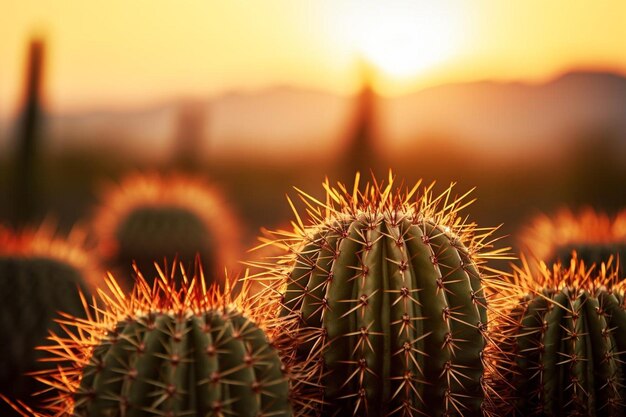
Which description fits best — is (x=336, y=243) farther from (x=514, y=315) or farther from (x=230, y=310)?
(x=514, y=315)

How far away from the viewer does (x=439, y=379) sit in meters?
2.72

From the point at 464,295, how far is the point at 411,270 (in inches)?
6.8

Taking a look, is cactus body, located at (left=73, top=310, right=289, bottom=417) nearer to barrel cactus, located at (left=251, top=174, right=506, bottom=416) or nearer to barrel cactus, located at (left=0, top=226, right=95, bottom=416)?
barrel cactus, located at (left=251, top=174, right=506, bottom=416)

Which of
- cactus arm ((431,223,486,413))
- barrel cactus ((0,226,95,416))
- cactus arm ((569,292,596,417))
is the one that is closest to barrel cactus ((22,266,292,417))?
cactus arm ((431,223,486,413))

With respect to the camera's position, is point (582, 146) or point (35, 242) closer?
point (35, 242)

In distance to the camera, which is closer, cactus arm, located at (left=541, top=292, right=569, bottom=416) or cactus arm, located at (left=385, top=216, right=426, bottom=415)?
cactus arm, located at (left=385, top=216, right=426, bottom=415)

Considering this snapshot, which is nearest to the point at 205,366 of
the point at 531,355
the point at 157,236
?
the point at 531,355

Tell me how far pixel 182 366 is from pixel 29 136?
7477 mm

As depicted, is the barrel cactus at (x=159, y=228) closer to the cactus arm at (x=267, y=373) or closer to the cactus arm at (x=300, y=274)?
the cactus arm at (x=300, y=274)

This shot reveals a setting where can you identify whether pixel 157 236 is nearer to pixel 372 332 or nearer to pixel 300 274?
pixel 300 274

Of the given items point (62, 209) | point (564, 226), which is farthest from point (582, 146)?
point (564, 226)

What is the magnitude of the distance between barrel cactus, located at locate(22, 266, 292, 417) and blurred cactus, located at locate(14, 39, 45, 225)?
22.4 feet

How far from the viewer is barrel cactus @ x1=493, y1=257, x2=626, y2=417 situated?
9.75ft

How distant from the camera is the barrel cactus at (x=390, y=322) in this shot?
2.69 m
